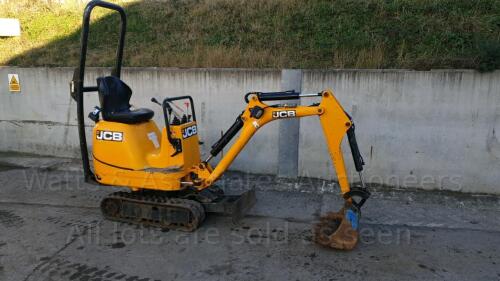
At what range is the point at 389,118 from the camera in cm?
620

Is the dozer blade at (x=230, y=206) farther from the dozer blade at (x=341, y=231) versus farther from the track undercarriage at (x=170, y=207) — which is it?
the dozer blade at (x=341, y=231)

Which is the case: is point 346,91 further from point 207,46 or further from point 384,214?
point 207,46

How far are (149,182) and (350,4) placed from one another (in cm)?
639

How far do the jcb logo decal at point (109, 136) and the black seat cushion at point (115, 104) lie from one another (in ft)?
0.56

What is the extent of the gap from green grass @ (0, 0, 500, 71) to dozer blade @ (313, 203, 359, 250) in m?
3.36

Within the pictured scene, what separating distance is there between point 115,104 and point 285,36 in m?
4.38

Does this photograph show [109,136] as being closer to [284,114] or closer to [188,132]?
[188,132]

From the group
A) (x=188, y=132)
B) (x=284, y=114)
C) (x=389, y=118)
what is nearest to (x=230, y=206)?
(x=188, y=132)

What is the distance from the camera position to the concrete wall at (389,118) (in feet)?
19.5

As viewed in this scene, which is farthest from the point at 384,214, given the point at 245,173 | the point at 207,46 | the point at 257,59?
the point at 207,46

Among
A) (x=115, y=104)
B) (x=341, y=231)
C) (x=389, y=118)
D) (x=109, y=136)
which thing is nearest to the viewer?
(x=341, y=231)

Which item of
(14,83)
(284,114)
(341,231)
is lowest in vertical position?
(341,231)

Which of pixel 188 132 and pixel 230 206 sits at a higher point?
pixel 188 132

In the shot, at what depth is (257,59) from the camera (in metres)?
7.47
